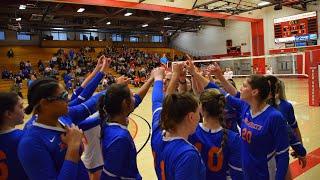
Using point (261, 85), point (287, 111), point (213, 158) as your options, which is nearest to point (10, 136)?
point (213, 158)

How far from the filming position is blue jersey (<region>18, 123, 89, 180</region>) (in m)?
1.89

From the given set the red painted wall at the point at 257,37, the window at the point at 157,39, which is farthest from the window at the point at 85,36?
the red painted wall at the point at 257,37

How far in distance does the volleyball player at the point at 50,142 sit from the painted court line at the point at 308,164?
168 inches

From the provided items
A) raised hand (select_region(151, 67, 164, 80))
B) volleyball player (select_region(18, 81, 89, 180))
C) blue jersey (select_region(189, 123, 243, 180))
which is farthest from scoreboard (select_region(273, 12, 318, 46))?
volleyball player (select_region(18, 81, 89, 180))

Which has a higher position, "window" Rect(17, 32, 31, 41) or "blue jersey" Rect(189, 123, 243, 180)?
"window" Rect(17, 32, 31, 41)

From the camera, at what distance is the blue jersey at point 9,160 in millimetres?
2227

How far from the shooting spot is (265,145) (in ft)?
10.2

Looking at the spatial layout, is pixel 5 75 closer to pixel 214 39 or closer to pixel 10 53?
pixel 10 53

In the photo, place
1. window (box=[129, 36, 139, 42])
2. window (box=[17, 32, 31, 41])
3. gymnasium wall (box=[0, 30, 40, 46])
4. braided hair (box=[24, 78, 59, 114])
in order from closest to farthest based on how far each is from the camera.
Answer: braided hair (box=[24, 78, 59, 114])
gymnasium wall (box=[0, 30, 40, 46])
window (box=[17, 32, 31, 41])
window (box=[129, 36, 139, 42])

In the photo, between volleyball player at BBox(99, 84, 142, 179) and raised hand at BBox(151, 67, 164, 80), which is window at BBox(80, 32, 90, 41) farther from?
volleyball player at BBox(99, 84, 142, 179)

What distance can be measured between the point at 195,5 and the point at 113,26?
14.8 m

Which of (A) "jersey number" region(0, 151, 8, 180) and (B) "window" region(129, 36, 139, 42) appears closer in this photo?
(A) "jersey number" region(0, 151, 8, 180)

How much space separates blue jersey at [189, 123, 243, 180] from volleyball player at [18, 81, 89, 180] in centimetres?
98

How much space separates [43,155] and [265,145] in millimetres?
2093
